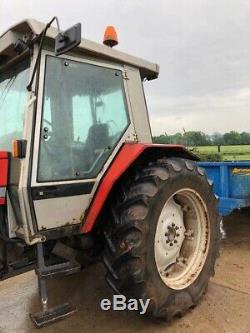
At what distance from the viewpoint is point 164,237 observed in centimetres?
296

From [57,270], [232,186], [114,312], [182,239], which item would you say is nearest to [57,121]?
[57,270]

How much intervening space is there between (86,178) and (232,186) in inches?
87.7

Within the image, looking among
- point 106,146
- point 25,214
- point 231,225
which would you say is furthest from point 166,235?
point 231,225

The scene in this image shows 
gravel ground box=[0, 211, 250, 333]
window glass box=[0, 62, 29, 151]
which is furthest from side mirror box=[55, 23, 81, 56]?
gravel ground box=[0, 211, 250, 333]

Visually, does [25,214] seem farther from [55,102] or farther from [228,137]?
[228,137]

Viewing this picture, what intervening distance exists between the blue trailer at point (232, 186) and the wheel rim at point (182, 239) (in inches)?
39.9

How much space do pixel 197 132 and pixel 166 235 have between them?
535 cm

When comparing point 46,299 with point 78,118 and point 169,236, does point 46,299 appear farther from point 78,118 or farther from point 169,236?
point 78,118

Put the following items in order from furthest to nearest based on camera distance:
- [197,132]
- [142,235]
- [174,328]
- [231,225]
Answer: [197,132]
[231,225]
[174,328]
[142,235]

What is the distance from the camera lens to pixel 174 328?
271cm

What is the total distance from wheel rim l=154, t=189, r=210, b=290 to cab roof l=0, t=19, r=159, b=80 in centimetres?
122

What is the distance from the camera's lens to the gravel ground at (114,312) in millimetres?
2744

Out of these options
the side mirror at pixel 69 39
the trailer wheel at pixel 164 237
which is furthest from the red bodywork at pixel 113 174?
the side mirror at pixel 69 39

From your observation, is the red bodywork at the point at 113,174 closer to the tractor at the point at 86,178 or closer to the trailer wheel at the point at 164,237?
the tractor at the point at 86,178
